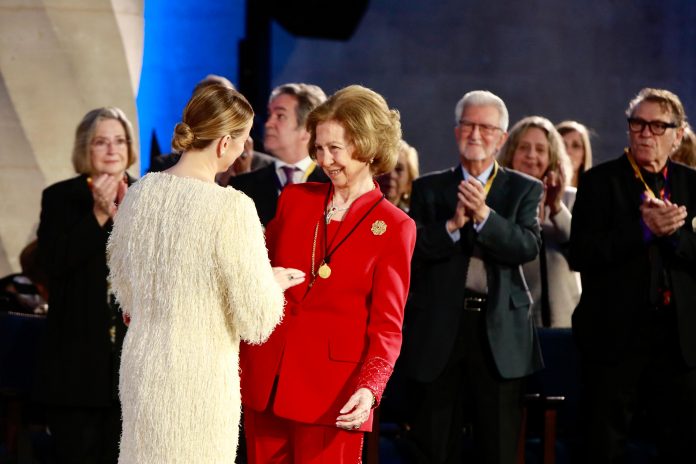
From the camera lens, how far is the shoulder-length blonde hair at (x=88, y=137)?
5.00 m

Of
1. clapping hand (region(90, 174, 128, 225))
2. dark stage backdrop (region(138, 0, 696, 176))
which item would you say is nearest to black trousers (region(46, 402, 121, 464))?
clapping hand (region(90, 174, 128, 225))

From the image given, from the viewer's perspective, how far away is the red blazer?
3141mm

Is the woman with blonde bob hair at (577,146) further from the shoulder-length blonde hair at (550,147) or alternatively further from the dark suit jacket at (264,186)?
the dark suit jacket at (264,186)

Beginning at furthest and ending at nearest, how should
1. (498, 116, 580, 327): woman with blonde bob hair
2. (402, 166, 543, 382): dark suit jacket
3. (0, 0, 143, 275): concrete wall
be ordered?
1. (0, 0, 143, 275): concrete wall
2. (498, 116, 580, 327): woman with blonde bob hair
3. (402, 166, 543, 382): dark suit jacket

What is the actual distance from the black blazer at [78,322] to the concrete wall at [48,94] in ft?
5.09

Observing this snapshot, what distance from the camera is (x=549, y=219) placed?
5.78 metres

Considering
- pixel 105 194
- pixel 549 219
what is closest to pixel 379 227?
pixel 105 194

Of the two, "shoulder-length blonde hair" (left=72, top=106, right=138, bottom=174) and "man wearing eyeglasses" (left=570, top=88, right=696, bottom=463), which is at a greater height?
"shoulder-length blonde hair" (left=72, top=106, right=138, bottom=174)

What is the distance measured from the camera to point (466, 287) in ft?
15.0

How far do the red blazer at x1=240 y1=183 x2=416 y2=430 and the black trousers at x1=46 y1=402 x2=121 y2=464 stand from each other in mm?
1771

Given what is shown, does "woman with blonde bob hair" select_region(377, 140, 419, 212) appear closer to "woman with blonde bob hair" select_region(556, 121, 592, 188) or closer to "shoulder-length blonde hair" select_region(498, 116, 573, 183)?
"shoulder-length blonde hair" select_region(498, 116, 573, 183)

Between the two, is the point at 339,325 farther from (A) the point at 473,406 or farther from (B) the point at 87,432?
(B) the point at 87,432

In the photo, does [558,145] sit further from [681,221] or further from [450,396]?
[450,396]

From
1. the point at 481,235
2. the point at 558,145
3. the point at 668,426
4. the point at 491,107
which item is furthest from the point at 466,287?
the point at 558,145
